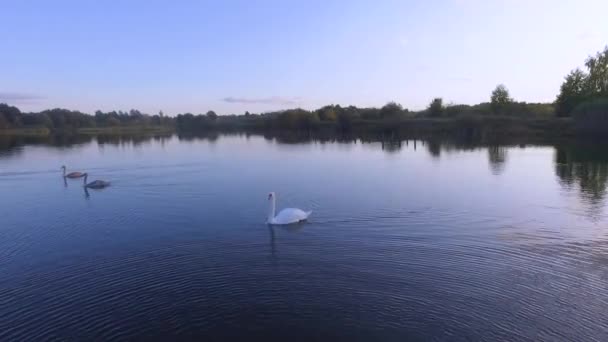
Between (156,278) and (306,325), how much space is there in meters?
4.59

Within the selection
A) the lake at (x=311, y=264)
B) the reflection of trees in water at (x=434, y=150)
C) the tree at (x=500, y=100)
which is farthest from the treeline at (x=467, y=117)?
the lake at (x=311, y=264)

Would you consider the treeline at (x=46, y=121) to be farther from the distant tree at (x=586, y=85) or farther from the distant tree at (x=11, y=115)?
the distant tree at (x=586, y=85)

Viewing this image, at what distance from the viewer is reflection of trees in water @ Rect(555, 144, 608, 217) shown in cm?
2039

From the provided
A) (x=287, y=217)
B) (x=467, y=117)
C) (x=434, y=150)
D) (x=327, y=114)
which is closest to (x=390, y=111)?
(x=327, y=114)

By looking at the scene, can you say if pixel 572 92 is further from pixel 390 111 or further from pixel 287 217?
pixel 287 217

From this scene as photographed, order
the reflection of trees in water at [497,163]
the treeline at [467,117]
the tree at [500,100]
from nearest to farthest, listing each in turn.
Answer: the reflection of trees in water at [497,163]
the treeline at [467,117]
the tree at [500,100]

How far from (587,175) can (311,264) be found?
79.0 feet

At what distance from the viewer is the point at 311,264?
11945mm

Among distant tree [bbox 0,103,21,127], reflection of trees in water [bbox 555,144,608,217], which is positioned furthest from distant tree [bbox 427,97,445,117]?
distant tree [bbox 0,103,21,127]

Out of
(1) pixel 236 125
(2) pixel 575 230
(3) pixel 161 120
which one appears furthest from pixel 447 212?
(3) pixel 161 120

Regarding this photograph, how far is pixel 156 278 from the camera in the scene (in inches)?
441

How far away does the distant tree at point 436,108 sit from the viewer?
103000 mm

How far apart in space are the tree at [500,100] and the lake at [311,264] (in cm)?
7888

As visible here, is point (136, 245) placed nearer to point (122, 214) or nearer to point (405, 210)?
point (122, 214)
